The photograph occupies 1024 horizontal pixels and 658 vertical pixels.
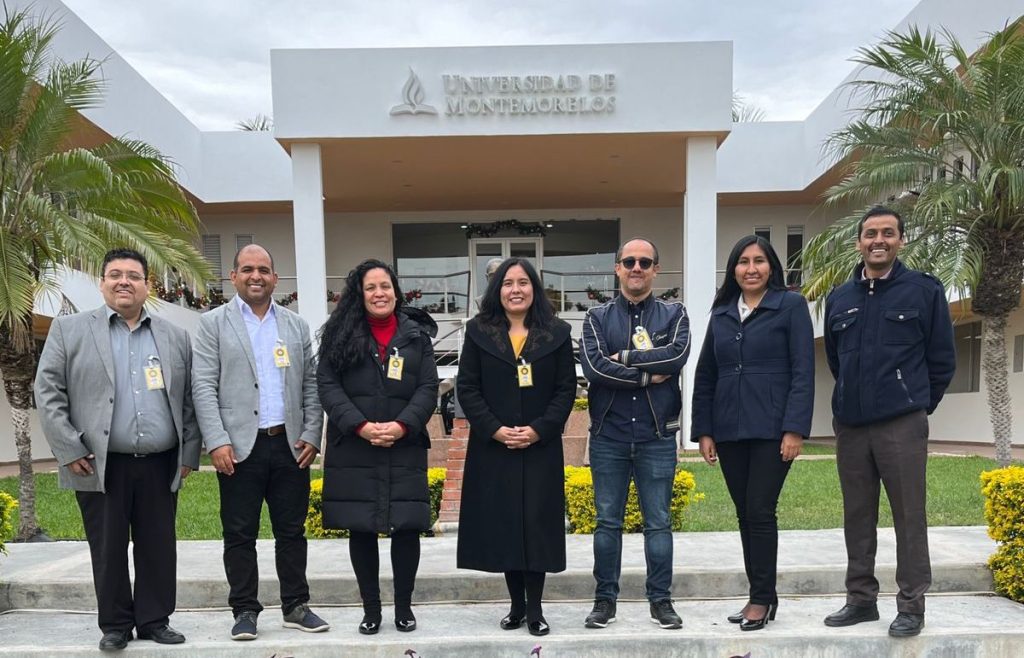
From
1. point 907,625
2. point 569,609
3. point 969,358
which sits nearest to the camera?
point 907,625

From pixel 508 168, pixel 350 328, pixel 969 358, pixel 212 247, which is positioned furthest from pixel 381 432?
pixel 212 247

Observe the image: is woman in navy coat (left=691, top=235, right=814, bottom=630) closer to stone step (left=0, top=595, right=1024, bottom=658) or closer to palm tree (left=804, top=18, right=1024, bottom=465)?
stone step (left=0, top=595, right=1024, bottom=658)

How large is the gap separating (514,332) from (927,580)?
8.43 ft

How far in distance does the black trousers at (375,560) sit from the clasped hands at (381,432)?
Result: 0.51 m

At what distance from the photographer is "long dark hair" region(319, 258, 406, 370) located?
13.5 ft

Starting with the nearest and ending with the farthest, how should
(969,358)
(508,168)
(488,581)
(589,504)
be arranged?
(488,581)
(589,504)
(508,168)
(969,358)

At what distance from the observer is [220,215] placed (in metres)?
19.8

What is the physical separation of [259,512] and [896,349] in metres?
3.51

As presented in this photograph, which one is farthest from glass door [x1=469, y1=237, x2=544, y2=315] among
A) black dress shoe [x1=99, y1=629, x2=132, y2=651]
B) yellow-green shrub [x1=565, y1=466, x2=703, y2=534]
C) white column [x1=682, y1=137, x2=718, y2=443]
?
black dress shoe [x1=99, y1=629, x2=132, y2=651]

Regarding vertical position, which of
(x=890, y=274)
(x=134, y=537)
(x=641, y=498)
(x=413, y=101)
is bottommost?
(x=134, y=537)

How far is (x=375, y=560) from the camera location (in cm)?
416

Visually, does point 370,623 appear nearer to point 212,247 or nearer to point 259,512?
point 259,512

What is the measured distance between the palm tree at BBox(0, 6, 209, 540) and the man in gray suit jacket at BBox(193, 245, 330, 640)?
3.72m

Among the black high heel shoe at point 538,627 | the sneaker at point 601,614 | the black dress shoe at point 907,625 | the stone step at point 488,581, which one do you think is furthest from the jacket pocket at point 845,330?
the black high heel shoe at point 538,627
